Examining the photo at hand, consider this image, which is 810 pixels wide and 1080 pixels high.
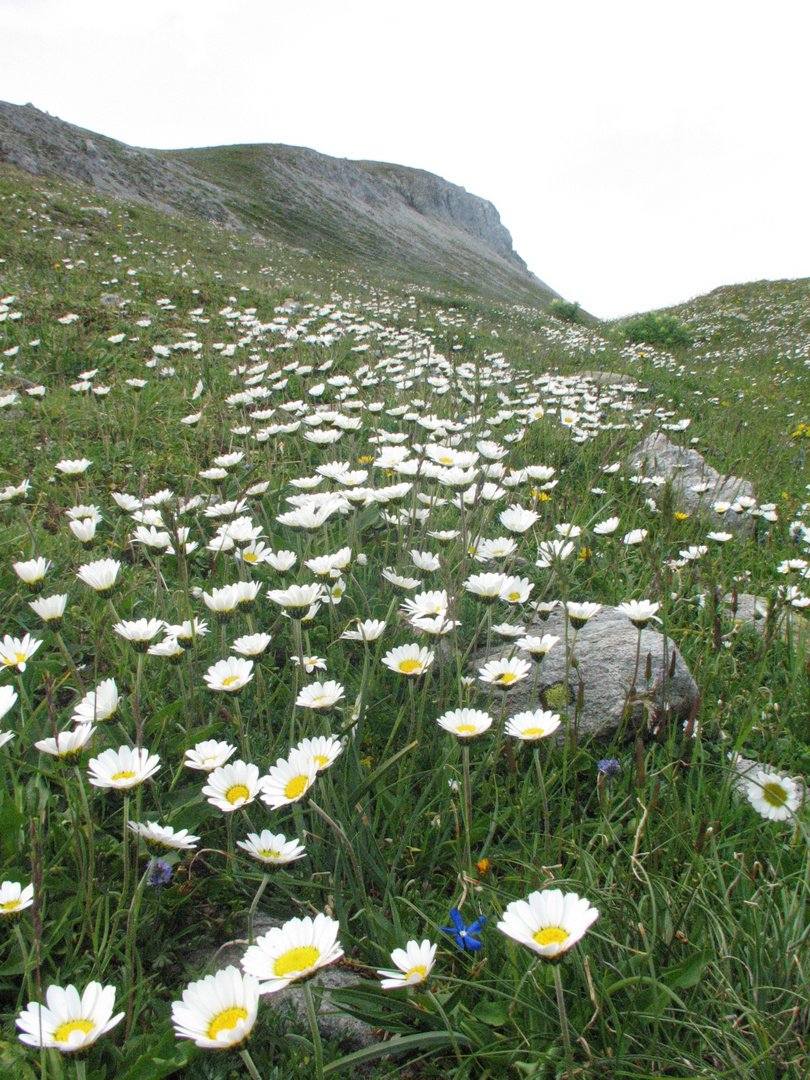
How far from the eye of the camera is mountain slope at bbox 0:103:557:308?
77.2 ft

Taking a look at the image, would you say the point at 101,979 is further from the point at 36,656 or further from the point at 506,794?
the point at 36,656

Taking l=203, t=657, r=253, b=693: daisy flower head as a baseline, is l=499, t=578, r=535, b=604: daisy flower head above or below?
above

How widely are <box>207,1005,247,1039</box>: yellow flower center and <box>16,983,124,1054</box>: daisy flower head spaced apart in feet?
0.39

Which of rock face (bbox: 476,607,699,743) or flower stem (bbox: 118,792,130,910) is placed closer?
flower stem (bbox: 118,792,130,910)

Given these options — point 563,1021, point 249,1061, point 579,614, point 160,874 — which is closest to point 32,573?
point 160,874

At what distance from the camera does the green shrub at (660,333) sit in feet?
42.4

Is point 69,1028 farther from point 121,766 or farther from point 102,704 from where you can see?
point 102,704

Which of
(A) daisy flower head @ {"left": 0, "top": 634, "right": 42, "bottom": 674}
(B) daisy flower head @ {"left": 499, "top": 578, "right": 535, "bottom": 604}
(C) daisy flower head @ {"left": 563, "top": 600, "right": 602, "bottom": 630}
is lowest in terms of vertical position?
(A) daisy flower head @ {"left": 0, "top": 634, "right": 42, "bottom": 674}

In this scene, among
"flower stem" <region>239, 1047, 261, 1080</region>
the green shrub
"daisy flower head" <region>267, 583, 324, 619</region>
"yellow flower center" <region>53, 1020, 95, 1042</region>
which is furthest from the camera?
the green shrub

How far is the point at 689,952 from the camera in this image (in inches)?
45.1

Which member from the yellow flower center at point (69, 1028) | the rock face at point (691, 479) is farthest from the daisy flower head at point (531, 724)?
the rock face at point (691, 479)

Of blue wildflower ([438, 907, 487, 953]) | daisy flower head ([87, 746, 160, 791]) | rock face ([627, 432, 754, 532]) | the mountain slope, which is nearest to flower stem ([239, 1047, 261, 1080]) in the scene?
blue wildflower ([438, 907, 487, 953])

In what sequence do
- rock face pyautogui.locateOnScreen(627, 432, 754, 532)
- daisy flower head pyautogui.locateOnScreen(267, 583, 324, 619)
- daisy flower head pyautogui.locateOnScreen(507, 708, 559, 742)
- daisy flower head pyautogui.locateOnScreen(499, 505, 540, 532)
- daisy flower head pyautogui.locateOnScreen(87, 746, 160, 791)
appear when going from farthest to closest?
rock face pyautogui.locateOnScreen(627, 432, 754, 532) < daisy flower head pyautogui.locateOnScreen(499, 505, 540, 532) < daisy flower head pyautogui.locateOnScreen(267, 583, 324, 619) < daisy flower head pyautogui.locateOnScreen(507, 708, 559, 742) < daisy flower head pyautogui.locateOnScreen(87, 746, 160, 791)

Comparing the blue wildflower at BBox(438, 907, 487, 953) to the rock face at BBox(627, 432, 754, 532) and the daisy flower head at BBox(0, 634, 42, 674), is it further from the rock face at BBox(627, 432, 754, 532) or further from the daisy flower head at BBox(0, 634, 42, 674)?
the rock face at BBox(627, 432, 754, 532)
